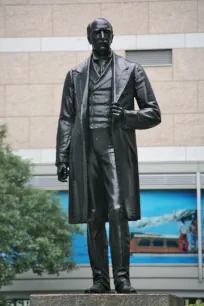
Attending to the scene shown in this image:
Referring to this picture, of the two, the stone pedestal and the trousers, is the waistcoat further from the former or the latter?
the stone pedestal

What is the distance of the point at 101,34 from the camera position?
14906 mm

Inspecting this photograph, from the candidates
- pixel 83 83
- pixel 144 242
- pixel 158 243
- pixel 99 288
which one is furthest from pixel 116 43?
pixel 99 288

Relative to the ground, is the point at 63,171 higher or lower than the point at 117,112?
lower

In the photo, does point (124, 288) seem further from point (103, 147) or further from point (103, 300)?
point (103, 147)

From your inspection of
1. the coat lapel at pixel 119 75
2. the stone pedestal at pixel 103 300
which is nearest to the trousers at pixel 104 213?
the coat lapel at pixel 119 75

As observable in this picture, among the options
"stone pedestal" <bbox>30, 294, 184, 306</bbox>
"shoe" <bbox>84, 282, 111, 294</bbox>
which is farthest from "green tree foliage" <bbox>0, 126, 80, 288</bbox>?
"stone pedestal" <bbox>30, 294, 184, 306</bbox>

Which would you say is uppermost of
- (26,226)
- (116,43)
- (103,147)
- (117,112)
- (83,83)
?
(116,43)

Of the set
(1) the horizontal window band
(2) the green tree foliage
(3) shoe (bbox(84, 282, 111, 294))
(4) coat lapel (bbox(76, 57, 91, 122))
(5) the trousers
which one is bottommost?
(2) the green tree foliage

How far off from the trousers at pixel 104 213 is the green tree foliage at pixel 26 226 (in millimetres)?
26848

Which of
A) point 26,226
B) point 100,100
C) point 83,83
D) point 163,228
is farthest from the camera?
point 163,228

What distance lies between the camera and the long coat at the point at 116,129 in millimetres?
14664

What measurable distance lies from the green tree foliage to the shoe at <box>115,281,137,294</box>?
27.3 metres

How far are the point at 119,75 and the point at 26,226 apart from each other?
28.1m

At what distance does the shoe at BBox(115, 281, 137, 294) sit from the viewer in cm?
1420
